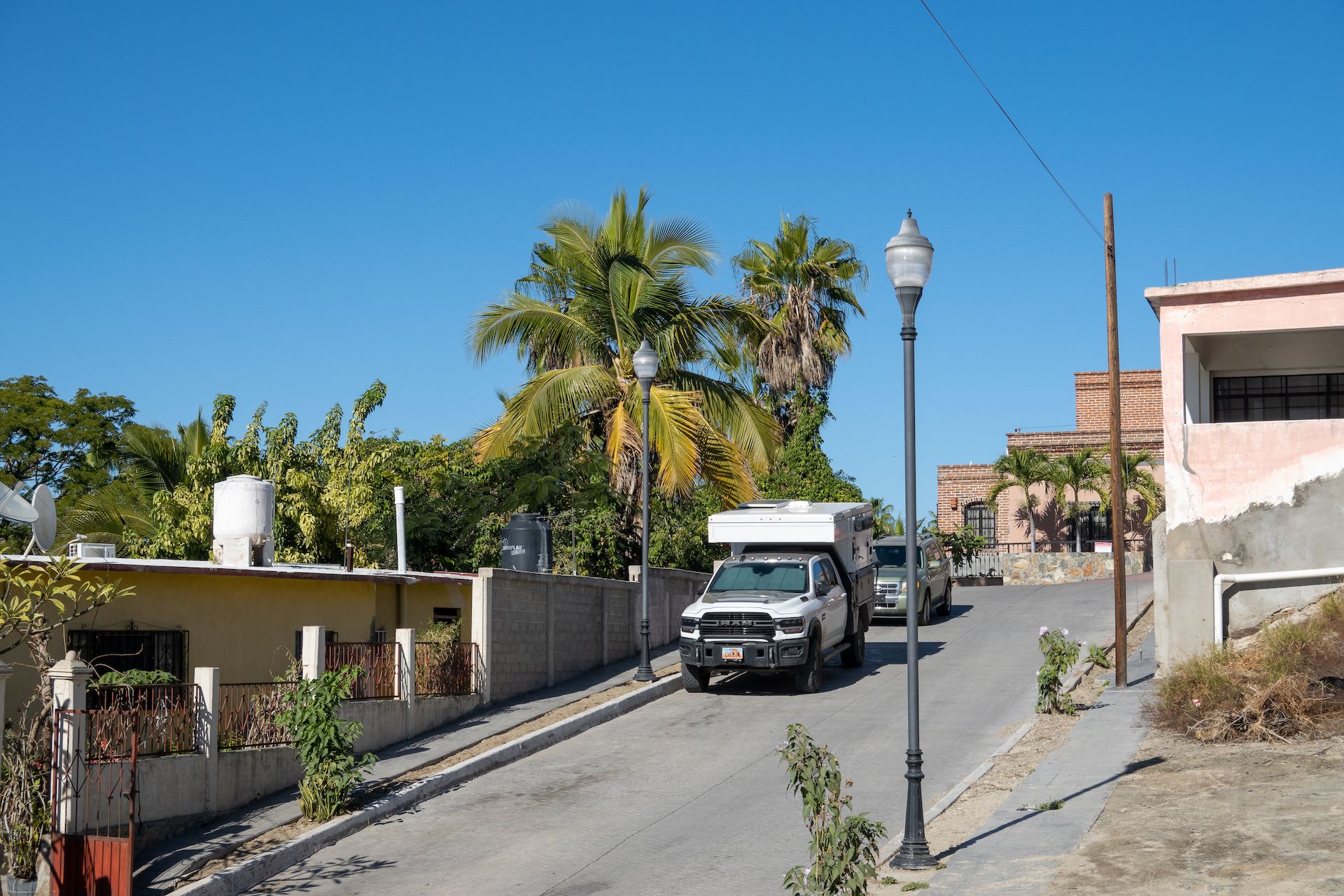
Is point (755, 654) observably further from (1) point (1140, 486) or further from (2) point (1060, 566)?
(1) point (1140, 486)

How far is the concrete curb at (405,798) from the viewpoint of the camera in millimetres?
11898

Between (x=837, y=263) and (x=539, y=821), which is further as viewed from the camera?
(x=837, y=263)

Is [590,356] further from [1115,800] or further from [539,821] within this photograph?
[1115,800]

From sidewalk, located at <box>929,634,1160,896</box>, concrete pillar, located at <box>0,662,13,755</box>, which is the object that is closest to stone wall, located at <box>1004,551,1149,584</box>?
sidewalk, located at <box>929,634,1160,896</box>

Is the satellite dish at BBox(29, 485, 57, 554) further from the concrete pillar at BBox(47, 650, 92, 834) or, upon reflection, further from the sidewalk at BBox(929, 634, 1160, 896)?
the sidewalk at BBox(929, 634, 1160, 896)

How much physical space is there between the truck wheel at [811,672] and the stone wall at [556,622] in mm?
4066

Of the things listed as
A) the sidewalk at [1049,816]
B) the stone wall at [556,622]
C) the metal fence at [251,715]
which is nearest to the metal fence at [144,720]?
the metal fence at [251,715]

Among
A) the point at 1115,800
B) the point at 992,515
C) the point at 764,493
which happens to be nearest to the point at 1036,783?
the point at 1115,800

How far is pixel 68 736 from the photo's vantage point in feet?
40.3

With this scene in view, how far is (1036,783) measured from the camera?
44.4 ft

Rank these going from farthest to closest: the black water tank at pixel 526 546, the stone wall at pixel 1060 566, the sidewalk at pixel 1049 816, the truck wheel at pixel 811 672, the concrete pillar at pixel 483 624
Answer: the stone wall at pixel 1060 566 → the black water tank at pixel 526 546 → the truck wheel at pixel 811 672 → the concrete pillar at pixel 483 624 → the sidewalk at pixel 1049 816

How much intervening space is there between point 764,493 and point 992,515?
60.1ft

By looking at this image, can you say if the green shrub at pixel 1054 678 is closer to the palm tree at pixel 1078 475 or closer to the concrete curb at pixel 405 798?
the concrete curb at pixel 405 798

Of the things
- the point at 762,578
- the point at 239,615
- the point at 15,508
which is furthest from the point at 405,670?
the point at 762,578
